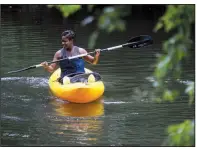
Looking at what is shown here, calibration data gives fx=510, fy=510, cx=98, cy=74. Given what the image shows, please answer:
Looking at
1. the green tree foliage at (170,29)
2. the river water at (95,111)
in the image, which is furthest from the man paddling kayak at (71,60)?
the green tree foliage at (170,29)

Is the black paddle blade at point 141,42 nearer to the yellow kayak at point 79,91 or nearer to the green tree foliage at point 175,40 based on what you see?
the yellow kayak at point 79,91

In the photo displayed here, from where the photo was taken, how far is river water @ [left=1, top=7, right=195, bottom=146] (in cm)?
551

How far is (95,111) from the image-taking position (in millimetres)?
6629

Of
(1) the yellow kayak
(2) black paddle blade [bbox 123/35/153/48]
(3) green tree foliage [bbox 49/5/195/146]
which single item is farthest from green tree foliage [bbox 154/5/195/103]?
(2) black paddle blade [bbox 123/35/153/48]

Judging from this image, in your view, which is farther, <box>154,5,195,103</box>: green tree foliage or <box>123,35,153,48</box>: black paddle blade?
<box>123,35,153,48</box>: black paddle blade

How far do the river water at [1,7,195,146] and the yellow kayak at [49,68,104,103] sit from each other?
0.10m

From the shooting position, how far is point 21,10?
76.3 feet

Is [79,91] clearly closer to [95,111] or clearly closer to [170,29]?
[95,111]

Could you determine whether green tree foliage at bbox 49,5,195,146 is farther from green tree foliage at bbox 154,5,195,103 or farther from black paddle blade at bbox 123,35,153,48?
black paddle blade at bbox 123,35,153,48

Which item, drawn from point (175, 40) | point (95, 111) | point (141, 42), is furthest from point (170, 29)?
point (141, 42)

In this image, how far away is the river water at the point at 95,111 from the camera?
5512mm

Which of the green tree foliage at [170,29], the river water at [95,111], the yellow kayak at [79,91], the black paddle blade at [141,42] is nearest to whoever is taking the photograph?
the green tree foliage at [170,29]

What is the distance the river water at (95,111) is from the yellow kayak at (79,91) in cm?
10

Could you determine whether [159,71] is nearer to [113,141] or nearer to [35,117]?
[113,141]
